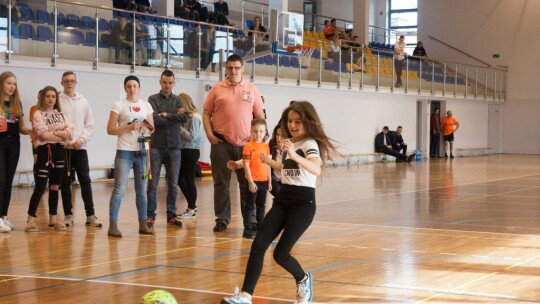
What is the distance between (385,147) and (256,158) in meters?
21.1

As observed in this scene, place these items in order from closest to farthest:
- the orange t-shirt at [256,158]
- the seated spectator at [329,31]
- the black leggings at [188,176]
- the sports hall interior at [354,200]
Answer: the sports hall interior at [354,200], the orange t-shirt at [256,158], the black leggings at [188,176], the seated spectator at [329,31]

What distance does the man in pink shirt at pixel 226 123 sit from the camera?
32.8ft

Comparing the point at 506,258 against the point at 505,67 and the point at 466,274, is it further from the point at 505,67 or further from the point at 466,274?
the point at 505,67

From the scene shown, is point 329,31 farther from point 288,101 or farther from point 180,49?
point 180,49

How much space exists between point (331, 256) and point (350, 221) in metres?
3.21

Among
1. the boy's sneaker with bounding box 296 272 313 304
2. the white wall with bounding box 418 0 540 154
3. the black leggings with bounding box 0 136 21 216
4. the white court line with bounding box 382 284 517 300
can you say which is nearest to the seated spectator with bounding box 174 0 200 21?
the black leggings with bounding box 0 136 21 216

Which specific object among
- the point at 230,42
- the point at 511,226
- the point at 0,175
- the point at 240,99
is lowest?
the point at 511,226

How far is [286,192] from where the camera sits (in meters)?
6.07

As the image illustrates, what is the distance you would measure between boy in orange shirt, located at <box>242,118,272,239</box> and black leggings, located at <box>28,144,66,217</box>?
2330mm

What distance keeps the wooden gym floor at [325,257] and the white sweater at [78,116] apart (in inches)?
45.3

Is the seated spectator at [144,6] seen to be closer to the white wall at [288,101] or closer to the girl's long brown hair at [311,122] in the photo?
the white wall at [288,101]

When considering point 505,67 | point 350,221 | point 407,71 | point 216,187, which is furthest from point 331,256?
point 505,67

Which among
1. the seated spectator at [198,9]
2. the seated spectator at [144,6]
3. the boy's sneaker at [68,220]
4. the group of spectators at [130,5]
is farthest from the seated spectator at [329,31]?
the boy's sneaker at [68,220]

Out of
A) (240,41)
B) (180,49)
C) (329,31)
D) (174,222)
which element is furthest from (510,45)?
(174,222)
